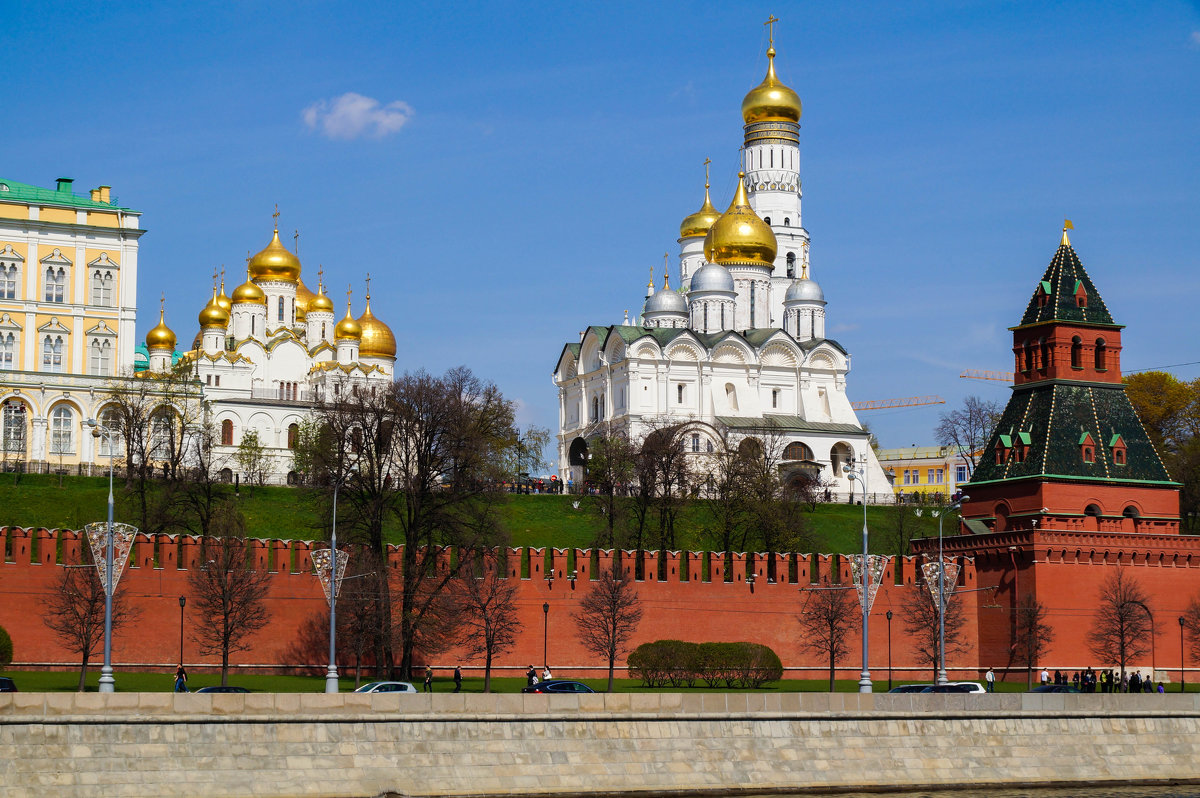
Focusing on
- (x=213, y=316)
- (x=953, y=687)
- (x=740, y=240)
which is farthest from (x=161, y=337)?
(x=953, y=687)

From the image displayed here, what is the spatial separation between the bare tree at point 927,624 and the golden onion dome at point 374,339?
4787 centimetres

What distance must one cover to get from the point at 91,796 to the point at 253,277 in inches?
2748

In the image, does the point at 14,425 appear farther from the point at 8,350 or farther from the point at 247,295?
the point at 247,295

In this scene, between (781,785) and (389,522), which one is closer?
(781,785)

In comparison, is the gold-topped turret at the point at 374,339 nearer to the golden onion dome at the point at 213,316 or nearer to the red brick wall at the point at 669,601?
the golden onion dome at the point at 213,316

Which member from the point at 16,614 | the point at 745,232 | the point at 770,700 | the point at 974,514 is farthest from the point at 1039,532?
the point at 745,232

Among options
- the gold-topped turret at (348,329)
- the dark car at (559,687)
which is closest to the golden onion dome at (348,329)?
the gold-topped turret at (348,329)

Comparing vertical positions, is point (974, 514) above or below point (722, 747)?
A: above

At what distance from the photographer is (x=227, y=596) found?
4566 cm

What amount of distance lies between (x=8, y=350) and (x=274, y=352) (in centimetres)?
1736

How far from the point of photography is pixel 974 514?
57.6 m

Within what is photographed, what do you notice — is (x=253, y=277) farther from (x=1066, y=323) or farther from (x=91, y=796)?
(x=91, y=796)

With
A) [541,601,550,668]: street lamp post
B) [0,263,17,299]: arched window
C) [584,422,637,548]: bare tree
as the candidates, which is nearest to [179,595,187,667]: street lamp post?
[541,601,550,668]: street lamp post

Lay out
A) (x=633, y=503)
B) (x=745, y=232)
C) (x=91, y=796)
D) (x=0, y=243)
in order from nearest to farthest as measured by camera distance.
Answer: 1. (x=91, y=796)
2. (x=633, y=503)
3. (x=0, y=243)
4. (x=745, y=232)
